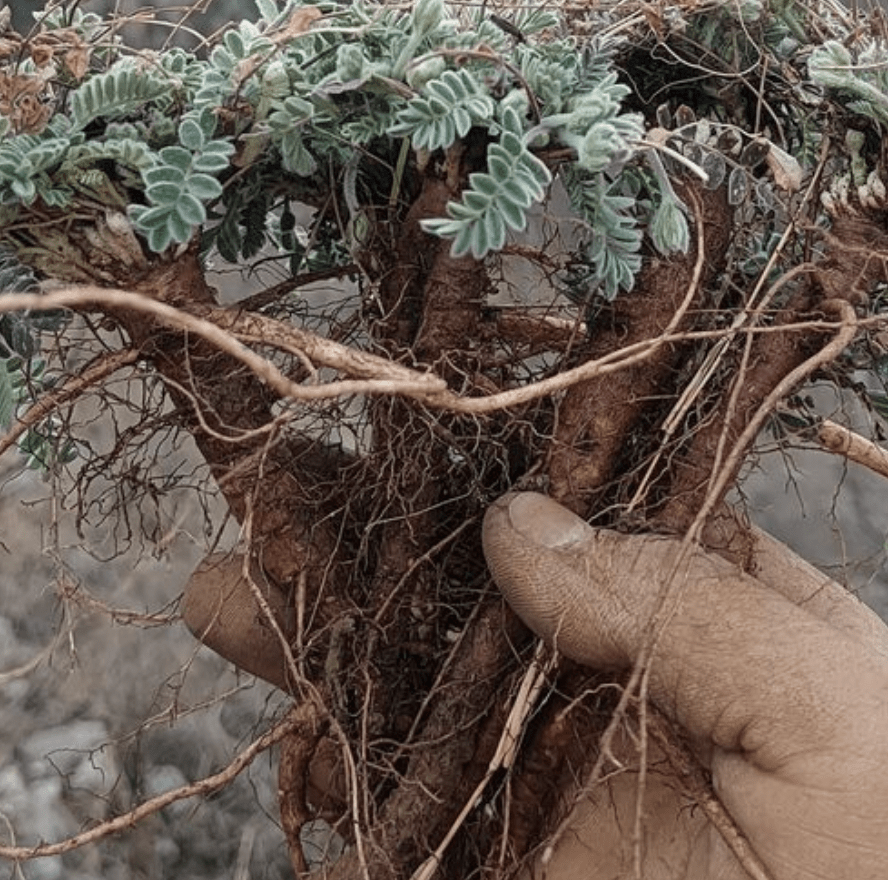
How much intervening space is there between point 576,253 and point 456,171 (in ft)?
0.46

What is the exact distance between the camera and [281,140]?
0.74m

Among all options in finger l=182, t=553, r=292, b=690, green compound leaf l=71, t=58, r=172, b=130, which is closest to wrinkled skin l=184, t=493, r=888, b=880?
finger l=182, t=553, r=292, b=690

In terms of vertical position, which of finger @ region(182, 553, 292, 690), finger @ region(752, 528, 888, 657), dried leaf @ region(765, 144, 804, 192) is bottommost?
finger @ region(182, 553, 292, 690)

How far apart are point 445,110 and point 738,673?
0.36 metres

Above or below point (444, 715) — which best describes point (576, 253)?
above

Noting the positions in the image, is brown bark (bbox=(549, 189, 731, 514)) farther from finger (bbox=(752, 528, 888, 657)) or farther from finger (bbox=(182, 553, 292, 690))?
finger (bbox=(182, 553, 292, 690))

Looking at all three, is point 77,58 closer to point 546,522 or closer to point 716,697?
point 546,522

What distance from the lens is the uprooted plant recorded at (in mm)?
706

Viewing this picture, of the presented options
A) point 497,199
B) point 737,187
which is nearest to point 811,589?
point 737,187

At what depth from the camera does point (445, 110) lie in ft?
2.24

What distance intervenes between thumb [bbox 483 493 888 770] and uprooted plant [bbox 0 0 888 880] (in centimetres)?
5

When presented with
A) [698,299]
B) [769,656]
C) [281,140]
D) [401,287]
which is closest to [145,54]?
[281,140]

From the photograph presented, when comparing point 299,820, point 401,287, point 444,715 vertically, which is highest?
point 401,287

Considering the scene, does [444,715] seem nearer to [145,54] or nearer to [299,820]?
[299,820]
